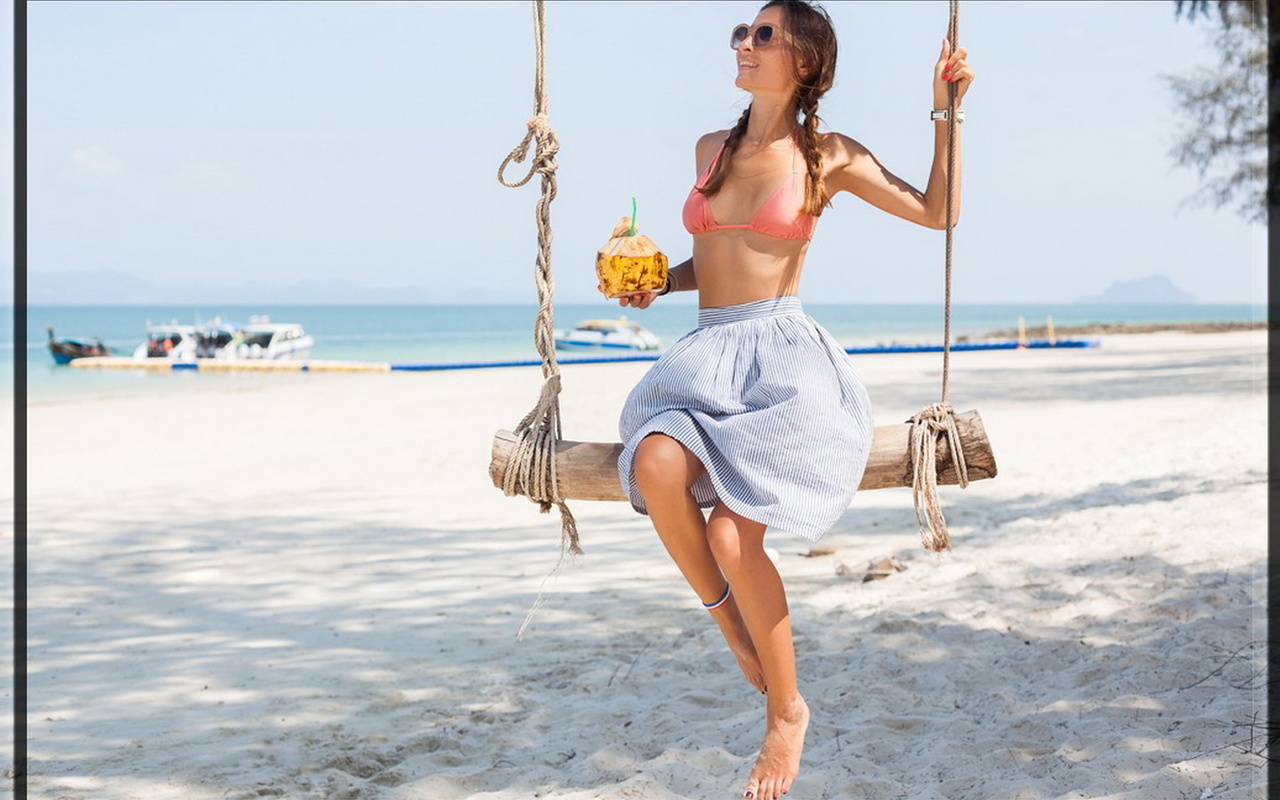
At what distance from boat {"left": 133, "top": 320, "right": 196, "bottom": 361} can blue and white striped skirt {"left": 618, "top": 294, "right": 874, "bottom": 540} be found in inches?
1075

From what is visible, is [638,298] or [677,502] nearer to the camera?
[677,502]

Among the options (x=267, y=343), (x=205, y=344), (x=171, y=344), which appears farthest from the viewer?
(x=267, y=343)

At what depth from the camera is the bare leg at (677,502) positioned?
2717mm

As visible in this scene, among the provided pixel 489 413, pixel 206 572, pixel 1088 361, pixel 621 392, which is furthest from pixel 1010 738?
pixel 1088 361

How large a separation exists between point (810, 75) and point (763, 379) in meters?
0.75

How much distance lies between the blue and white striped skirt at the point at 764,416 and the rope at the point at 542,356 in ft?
0.77

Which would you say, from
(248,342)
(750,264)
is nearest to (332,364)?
(248,342)

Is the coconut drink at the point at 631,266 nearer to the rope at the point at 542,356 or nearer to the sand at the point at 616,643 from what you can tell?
the rope at the point at 542,356

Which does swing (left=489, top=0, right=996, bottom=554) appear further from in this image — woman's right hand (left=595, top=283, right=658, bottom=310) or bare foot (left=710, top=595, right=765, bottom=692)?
bare foot (left=710, top=595, right=765, bottom=692)

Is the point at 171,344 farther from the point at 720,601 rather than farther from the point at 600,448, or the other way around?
the point at 720,601

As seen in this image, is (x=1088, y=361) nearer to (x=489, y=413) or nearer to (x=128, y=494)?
(x=489, y=413)

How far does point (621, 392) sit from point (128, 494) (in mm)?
7926

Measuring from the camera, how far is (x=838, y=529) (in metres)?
7.50

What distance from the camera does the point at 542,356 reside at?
2.93 metres
